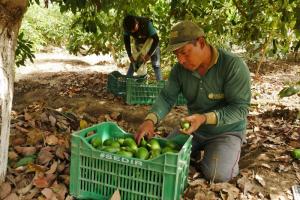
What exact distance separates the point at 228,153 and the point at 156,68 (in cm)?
310

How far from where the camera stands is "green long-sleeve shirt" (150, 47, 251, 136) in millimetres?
3146

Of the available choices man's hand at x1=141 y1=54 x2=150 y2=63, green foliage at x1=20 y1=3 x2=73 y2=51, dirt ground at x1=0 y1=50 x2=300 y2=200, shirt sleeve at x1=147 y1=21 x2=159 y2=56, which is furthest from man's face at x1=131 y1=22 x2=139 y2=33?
green foliage at x1=20 y1=3 x2=73 y2=51

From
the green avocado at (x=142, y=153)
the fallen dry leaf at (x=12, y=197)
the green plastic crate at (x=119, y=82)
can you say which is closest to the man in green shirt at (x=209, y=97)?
the green avocado at (x=142, y=153)

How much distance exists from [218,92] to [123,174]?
1167 mm

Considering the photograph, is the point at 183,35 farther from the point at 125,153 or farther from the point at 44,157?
the point at 44,157

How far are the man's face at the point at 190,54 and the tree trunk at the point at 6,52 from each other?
115 centimetres

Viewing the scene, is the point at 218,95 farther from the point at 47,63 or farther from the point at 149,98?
the point at 47,63

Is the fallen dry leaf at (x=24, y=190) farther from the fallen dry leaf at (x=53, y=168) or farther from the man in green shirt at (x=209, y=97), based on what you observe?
the man in green shirt at (x=209, y=97)

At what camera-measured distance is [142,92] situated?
5.62m

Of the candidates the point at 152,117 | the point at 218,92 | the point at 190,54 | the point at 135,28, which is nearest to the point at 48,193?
the point at 152,117

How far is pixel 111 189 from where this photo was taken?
8.77ft

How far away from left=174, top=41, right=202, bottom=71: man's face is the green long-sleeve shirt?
23cm

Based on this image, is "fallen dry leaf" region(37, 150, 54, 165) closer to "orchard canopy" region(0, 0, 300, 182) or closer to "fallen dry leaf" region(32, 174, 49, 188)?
"fallen dry leaf" region(32, 174, 49, 188)

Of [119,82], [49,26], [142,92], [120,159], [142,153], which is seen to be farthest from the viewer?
[49,26]
